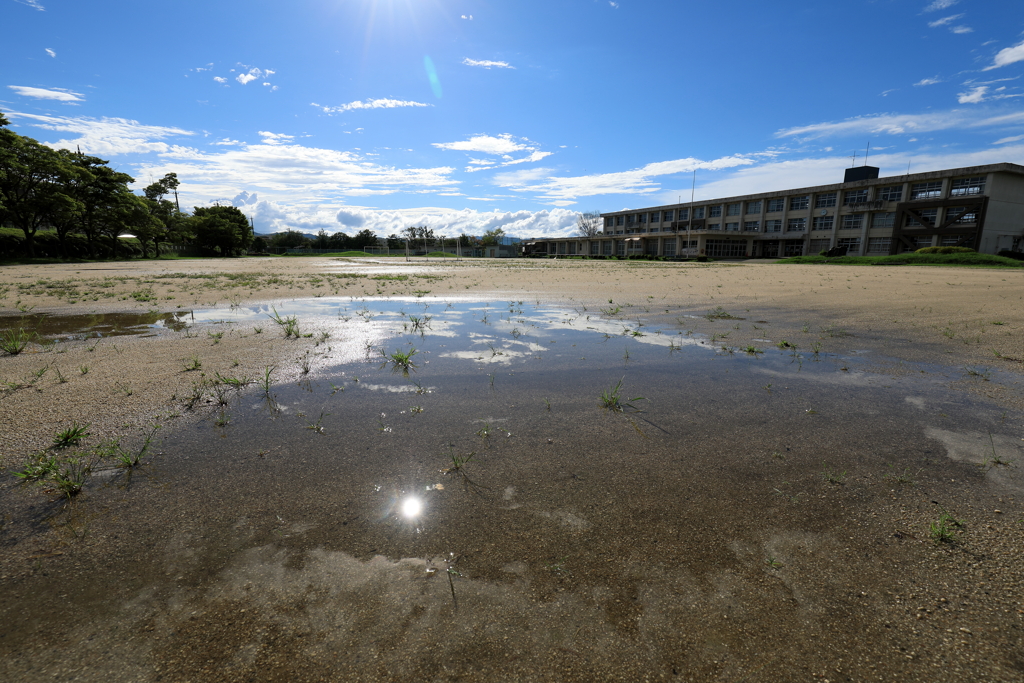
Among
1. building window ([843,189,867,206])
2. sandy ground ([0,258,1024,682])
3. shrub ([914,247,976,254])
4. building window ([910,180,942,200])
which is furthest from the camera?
building window ([843,189,867,206])

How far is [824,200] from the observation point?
205ft

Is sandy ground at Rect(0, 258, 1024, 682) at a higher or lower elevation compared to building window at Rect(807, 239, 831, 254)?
lower

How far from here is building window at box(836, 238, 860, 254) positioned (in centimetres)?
5891

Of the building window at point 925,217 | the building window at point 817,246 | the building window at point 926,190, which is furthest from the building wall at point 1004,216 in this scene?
the building window at point 817,246

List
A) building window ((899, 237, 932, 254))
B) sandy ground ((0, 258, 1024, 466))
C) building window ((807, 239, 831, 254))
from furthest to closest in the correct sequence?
building window ((807, 239, 831, 254)) < building window ((899, 237, 932, 254)) < sandy ground ((0, 258, 1024, 466))

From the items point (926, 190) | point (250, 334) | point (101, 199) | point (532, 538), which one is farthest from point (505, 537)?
point (926, 190)

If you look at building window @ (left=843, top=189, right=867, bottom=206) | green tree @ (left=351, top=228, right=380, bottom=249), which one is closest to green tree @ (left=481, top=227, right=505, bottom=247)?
green tree @ (left=351, top=228, right=380, bottom=249)

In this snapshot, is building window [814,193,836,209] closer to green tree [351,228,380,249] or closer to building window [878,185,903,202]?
building window [878,185,903,202]

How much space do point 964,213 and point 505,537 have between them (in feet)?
228

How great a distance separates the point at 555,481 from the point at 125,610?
224cm

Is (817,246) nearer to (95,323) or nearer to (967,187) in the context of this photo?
(967,187)

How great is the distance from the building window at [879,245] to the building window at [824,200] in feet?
23.8

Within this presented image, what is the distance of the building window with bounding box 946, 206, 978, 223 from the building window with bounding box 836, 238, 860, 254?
9.01 m

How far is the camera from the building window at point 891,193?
55.1 m
